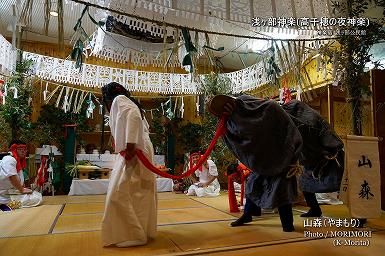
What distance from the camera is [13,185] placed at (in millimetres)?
3941

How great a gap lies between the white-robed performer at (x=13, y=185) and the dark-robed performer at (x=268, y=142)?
298 cm

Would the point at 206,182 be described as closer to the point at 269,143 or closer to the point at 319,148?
the point at 319,148

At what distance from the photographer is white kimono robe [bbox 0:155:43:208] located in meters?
3.83

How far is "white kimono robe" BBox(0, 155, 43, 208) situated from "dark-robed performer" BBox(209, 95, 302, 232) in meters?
2.97

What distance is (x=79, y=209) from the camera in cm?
389

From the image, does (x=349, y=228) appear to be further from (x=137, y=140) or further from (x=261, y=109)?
(x=137, y=140)

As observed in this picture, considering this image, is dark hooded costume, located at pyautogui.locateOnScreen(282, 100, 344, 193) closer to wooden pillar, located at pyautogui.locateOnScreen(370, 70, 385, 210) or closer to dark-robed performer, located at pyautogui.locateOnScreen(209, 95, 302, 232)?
dark-robed performer, located at pyautogui.locateOnScreen(209, 95, 302, 232)

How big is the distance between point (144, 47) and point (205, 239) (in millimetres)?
2910

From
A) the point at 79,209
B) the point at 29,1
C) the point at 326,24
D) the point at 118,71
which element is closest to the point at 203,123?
the point at 118,71

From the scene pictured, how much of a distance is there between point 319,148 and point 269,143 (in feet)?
2.44

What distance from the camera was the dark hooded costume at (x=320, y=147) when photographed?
2803mm

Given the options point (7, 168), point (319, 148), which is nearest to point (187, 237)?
point (319, 148)

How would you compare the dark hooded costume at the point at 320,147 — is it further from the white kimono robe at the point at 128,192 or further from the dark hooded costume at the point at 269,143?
the white kimono robe at the point at 128,192

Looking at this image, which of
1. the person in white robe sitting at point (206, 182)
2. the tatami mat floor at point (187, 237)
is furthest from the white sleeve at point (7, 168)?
the person in white robe sitting at point (206, 182)
